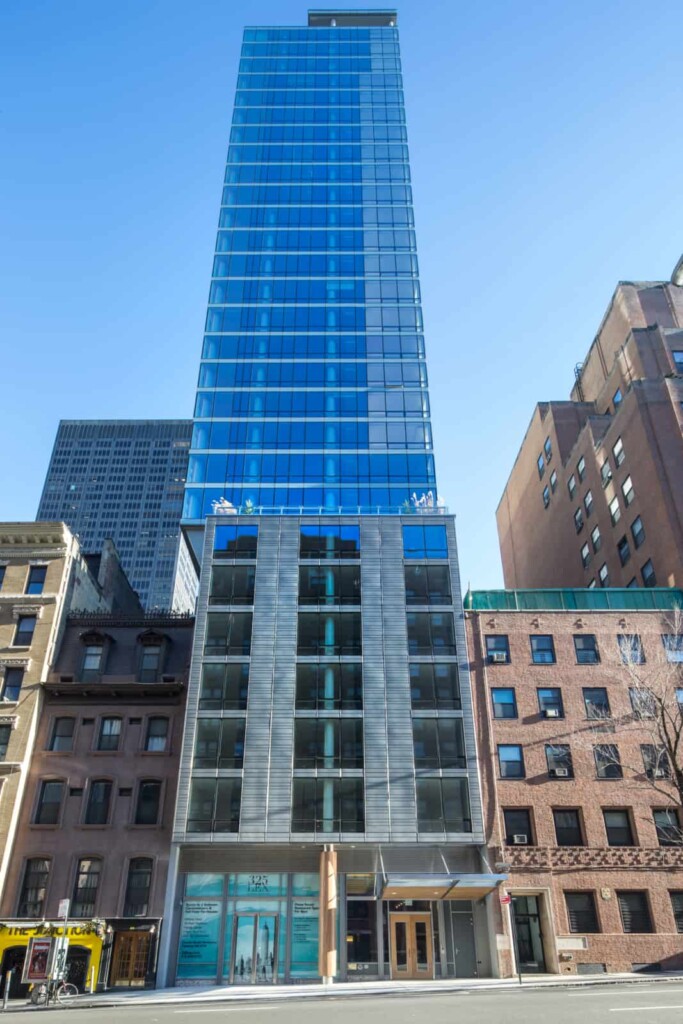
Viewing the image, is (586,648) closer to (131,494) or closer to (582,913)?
(582,913)

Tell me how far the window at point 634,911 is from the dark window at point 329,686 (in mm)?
15007

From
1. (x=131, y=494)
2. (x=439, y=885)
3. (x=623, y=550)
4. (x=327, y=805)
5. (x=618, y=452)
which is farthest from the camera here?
(x=131, y=494)

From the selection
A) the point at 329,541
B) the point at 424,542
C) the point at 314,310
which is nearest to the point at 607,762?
the point at 424,542

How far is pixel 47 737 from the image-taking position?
122 feet

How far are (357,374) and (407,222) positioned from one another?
62.9 ft

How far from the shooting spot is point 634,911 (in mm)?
33750

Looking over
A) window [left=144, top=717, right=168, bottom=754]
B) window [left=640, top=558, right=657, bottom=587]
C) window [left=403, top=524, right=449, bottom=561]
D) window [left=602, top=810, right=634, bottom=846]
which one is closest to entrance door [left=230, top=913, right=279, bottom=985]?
window [left=144, top=717, right=168, bottom=754]

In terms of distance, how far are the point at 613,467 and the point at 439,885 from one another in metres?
35.0

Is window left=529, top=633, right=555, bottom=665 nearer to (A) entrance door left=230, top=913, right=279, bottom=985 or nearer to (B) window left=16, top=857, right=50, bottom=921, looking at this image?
(A) entrance door left=230, top=913, right=279, bottom=985

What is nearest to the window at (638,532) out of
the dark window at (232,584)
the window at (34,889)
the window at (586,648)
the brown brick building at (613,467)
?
the brown brick building at (613,467)

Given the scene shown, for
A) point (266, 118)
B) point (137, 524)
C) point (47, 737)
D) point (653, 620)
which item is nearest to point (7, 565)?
point (47, 737)

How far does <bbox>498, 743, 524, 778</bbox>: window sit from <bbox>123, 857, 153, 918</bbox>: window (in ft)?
57.8

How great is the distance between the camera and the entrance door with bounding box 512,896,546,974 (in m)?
33.1

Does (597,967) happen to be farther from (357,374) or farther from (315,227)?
(315,227)
